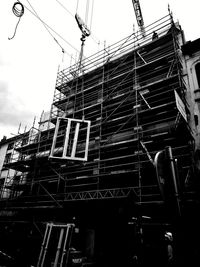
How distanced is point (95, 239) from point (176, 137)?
6848 millimetres

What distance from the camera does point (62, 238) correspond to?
8.00 m

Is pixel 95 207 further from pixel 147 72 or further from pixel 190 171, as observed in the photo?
pixel 147 72

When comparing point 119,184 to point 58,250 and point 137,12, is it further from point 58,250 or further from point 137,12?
point 137,12

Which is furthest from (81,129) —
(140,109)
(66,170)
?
(140,109)

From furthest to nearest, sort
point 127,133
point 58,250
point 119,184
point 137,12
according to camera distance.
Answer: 1. point 137,12
2. point 127,133
3. point 119,184
4. point 58,250

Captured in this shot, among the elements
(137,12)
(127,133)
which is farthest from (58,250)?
(137,12)

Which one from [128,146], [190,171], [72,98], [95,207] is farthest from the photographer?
[72,98]

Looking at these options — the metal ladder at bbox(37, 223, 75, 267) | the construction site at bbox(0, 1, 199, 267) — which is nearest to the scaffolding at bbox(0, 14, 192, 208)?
the construction site at bbox(0, 1, 199, 267)

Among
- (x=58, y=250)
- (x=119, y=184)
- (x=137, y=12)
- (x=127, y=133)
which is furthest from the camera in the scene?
(x=137, y=12)

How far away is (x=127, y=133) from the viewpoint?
40.8 ft

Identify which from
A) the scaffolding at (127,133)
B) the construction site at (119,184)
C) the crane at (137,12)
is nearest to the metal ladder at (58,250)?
the construction site at (119,184)

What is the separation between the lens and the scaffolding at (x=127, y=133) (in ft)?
33.1

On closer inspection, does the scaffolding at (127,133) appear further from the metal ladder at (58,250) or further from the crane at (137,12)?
the crane at (137,12)

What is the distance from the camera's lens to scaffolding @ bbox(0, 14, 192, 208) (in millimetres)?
10086
